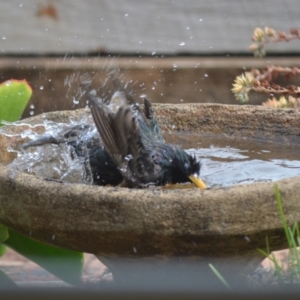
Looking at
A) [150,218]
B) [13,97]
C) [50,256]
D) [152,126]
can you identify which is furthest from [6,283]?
[13,97]

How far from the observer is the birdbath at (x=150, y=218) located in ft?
3.65

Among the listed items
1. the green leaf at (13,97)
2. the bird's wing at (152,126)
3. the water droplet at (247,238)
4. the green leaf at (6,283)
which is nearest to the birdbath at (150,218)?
the water droplet at (247,238)

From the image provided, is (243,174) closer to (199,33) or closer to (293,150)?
(293,150)

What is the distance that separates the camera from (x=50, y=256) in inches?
75.1

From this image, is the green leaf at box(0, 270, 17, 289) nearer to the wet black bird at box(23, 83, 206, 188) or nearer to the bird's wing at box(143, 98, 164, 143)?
the wet black bird at box(23, 83, 206, 188)

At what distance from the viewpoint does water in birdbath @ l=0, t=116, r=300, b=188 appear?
1.61 m

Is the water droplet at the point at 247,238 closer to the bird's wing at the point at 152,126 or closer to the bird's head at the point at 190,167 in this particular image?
the bird's head at the point at 190,167

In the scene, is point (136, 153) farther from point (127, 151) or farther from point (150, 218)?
point (150, 218)

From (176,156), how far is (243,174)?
19cm

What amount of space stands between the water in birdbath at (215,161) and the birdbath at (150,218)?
28cm

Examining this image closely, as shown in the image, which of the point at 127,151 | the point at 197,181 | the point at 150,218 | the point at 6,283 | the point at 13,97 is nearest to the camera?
the point at 6,283

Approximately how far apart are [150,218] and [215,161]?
724 millimetres

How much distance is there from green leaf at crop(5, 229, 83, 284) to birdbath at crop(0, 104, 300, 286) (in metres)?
0.54

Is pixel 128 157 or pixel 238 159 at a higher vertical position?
pixel 238 159
